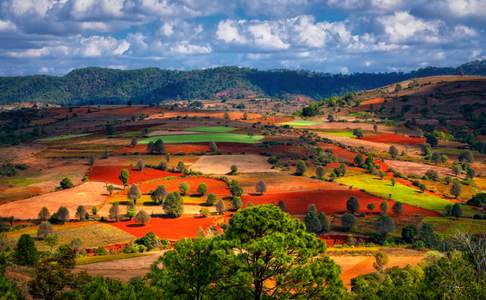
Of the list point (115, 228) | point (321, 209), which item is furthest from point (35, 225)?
point (321, 209)

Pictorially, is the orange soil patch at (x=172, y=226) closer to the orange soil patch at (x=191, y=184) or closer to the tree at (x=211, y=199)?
the tree at (x=211, y=199)

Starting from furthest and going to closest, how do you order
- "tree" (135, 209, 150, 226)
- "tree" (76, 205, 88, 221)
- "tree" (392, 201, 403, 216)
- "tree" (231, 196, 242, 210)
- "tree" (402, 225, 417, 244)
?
1. "tree" (231, 196, 242, 210)
2. "tree" (392, 201, 403, 216)
3. "tree" (76, 205, 88, 221)
4. "tree" (135, 209, 150, 226)
5. "tree" (402, 225, 417, 244)

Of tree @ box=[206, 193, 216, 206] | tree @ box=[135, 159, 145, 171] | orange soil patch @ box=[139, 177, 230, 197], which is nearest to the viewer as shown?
tree @ box=[206, 193, 216, 206]

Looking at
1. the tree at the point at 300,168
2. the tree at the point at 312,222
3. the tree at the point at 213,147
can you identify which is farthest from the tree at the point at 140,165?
the tree at the point at 312,222

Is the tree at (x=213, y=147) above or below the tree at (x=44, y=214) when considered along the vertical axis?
above

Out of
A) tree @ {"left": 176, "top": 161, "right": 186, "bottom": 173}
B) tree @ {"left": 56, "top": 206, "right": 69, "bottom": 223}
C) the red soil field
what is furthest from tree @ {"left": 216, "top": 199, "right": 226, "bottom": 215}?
tree @ {"left": 176, "top": 161, "right": 186, "bottom": 173}

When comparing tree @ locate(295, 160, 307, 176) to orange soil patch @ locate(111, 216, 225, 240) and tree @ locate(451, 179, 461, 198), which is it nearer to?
tree @ locate(451, 179, 461, 198)

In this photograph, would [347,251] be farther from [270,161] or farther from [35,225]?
[270,161]
